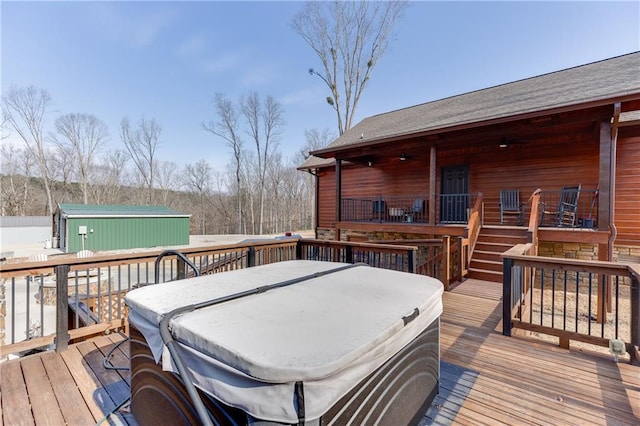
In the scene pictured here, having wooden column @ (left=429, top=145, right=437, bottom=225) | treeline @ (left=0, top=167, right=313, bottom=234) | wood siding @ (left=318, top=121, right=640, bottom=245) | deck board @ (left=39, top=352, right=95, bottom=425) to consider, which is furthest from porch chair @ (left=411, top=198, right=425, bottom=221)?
treeline @ (left=0, top=167, right=313, bottom=234)

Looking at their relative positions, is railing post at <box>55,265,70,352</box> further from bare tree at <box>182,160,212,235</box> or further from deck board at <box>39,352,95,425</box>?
bare tree at <box>182,160,212,235</box>

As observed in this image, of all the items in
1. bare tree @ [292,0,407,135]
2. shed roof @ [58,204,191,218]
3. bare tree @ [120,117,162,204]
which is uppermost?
bare tree @ [292,0,407,135]

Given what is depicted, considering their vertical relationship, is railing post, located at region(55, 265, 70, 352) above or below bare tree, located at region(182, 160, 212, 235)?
below

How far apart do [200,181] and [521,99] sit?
29.3 metres

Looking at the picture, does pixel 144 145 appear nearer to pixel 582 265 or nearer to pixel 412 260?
pixel 412 260

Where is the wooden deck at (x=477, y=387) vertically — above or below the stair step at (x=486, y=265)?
below

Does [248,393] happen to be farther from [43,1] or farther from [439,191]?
[43,1]

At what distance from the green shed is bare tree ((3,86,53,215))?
10.1m

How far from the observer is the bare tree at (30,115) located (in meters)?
22.2

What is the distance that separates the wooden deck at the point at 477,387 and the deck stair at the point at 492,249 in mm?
2832

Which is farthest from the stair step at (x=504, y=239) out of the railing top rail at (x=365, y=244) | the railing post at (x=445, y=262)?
the railing top rail at (x=365, y=244)

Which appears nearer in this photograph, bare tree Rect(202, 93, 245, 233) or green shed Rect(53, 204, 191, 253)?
green shed Rect(53, 204, 191, 253)

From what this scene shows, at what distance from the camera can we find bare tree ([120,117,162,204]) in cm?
2702

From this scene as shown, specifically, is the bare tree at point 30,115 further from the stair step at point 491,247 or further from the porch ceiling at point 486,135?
the stair step at point 491,247
